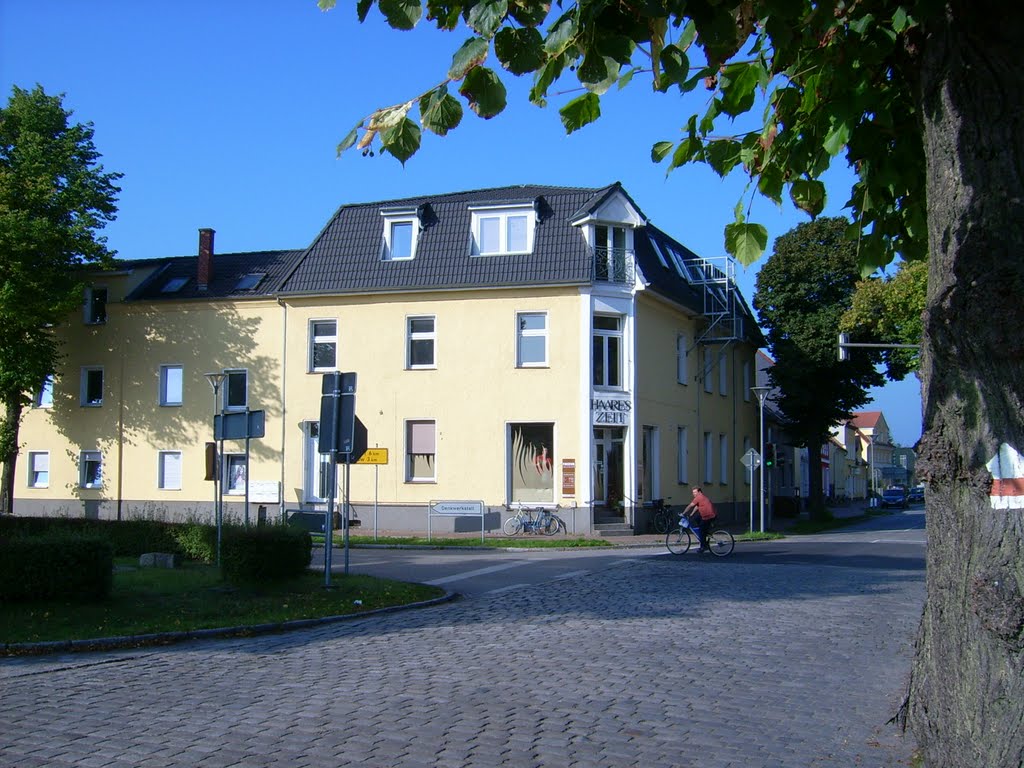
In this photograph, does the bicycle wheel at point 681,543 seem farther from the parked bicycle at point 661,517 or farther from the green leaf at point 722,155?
the green leaf at point 722,155

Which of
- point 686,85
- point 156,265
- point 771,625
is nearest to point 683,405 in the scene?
point 156,265

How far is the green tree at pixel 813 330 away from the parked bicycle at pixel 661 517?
1198 centimetres

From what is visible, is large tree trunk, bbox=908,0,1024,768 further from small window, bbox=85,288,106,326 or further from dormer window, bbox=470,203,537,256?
small window, bbox=85,288,106,326

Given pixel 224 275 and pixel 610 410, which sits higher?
pixel 224 275

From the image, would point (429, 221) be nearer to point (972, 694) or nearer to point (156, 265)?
point (156, 265)

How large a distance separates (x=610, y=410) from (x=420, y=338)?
665 centimetres

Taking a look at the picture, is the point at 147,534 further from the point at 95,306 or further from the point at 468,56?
the point at 95,306

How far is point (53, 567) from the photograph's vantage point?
11.7 metres

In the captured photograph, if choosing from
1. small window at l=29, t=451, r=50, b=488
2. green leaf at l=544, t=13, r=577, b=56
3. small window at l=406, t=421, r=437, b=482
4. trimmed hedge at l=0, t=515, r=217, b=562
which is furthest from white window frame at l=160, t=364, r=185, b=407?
green leaf at l=544, t=13, r=577, b=56

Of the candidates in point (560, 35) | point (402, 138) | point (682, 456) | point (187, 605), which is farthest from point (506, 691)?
point (682, 456)

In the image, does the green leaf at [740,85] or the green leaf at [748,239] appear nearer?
the green leaf at [740,85]

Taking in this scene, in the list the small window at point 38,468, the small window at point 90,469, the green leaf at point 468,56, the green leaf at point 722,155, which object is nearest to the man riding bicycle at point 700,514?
the green leaf at point 722,155

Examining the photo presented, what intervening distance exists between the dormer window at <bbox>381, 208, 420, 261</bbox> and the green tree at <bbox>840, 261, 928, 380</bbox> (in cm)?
1552

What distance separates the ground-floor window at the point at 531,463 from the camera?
104 feet
